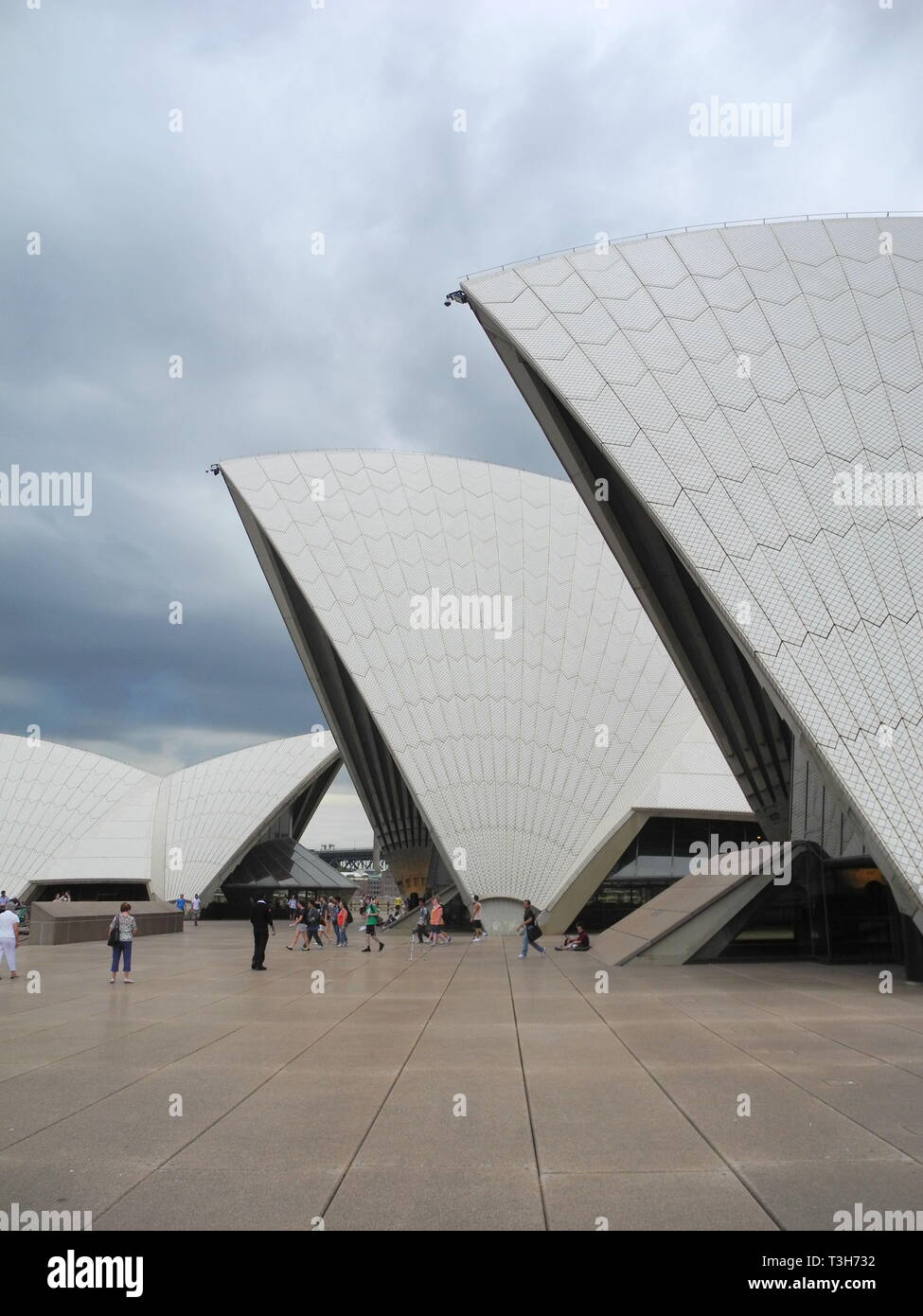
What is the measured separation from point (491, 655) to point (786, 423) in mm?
13469

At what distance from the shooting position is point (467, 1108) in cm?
562

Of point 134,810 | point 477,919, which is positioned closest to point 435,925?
point 477,919

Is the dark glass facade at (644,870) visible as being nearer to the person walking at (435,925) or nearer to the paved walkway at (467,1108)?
the person walking at (435,925)

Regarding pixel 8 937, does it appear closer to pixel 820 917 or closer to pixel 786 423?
pixel 820 917

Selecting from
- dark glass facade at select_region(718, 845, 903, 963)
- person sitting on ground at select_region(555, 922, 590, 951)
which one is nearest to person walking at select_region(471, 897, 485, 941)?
person sitting on ground at select_region(555, 922, 590, 951)

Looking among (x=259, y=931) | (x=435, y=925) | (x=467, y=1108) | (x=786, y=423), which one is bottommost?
A: (x=435, y=925)

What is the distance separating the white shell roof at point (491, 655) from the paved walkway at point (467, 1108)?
12625 millimetres

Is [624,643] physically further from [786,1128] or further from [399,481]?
[786,1128]

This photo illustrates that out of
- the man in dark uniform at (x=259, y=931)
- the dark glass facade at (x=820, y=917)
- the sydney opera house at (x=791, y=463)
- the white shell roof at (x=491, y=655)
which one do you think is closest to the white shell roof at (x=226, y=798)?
the white shell roof at (x=491, y=655)

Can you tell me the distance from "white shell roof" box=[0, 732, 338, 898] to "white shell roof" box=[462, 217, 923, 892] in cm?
2427

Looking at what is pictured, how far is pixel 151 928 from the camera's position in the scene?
2570cm

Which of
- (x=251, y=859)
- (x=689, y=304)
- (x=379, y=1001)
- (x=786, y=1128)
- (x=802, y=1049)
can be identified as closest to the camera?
(x=786, y=1128)
